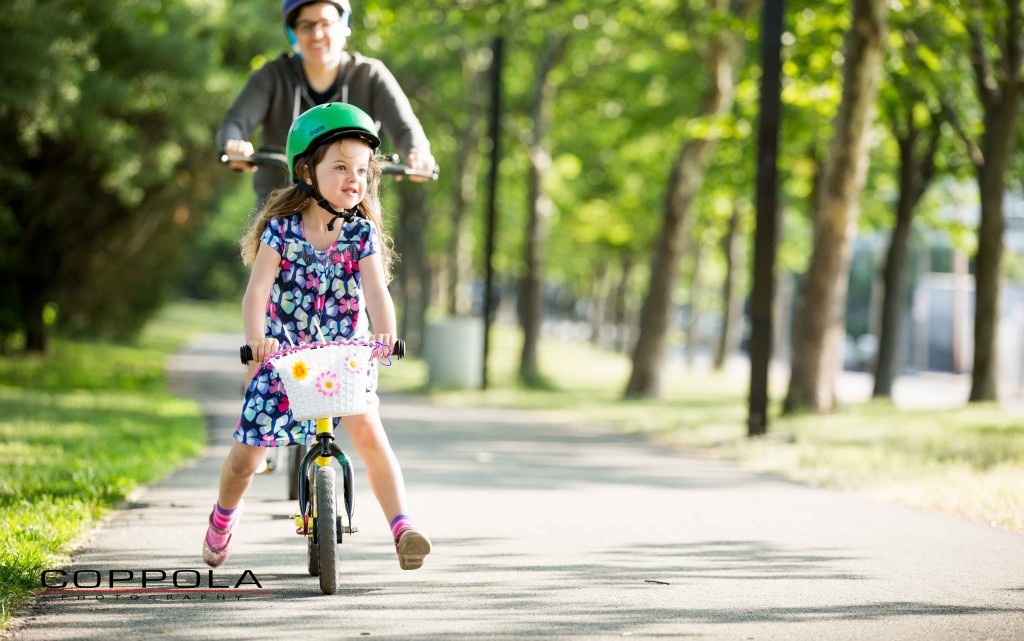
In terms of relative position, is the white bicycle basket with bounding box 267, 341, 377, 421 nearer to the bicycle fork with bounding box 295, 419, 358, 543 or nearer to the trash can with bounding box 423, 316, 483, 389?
the bicycle fork with bounding box 295, 419, 358, 543

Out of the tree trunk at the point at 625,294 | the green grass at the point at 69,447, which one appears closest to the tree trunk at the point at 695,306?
the tree trunk at the point at 625,294

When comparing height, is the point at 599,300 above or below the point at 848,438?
above

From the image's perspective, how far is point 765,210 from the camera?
43.0ft

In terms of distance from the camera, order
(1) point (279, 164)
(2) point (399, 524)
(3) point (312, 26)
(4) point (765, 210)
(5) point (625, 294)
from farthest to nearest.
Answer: (5) point (625, 294) → (4) point (765, 210) → (1) point (279, 164) → (3) point (312, 26) → (2) point (399, 524)

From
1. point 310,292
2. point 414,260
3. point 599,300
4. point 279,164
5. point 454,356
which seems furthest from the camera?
point 599,300

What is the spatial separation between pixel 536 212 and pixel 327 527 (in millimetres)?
19477

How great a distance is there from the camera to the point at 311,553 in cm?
528

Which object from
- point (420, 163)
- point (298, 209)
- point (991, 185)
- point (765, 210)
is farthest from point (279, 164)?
point (991, 185)

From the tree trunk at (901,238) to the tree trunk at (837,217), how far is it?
6.40m

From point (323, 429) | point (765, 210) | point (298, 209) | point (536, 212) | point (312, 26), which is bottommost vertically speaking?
point (323, 429)

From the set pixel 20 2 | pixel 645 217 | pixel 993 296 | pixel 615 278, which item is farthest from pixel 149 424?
pixel 615 278

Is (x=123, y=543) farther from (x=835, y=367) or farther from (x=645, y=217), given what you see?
(x=645, y=217)

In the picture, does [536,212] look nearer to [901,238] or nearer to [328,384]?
[901,238]

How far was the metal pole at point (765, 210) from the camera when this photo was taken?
42.7 feet
